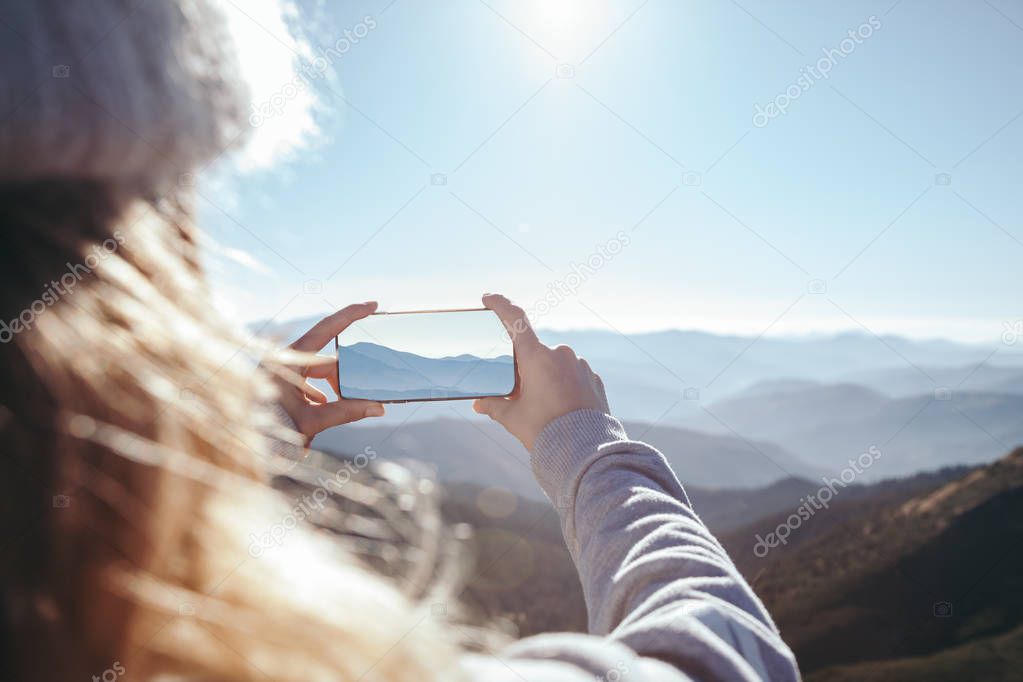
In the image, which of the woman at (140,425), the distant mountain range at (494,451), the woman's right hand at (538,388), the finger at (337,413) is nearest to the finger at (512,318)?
the woman's right hand at (538,388)

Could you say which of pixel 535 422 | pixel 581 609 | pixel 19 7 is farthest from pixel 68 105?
pixel 581 609

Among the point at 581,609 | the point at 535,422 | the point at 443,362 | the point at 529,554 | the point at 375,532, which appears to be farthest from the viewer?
the point at 529,554

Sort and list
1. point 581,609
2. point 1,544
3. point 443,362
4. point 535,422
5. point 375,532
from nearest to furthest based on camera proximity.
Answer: point 1,544
point 375,532
point 535,422
point 443,362
point 581,609

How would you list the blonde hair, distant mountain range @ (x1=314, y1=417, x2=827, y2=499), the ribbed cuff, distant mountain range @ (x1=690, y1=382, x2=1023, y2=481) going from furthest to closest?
distant mountain range @ (x1=690, y1=382, x2=1023, y2=481)
distant mountain range @ (x1=314, y1=417, x2=827, y2=499)
the ribbed cuff
the blonde hair

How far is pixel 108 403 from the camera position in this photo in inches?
14.2

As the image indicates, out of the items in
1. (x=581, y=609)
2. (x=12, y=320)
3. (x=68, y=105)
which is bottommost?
(x=581, y=609)

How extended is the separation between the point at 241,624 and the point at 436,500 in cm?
29

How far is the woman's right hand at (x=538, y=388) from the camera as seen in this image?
121cm

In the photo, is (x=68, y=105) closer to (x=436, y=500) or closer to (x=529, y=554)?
(x=436, y=500)

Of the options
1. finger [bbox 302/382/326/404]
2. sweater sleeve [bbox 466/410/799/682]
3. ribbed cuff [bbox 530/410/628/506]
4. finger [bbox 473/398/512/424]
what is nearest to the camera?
sweater sleeve [bbox 466/410/799/682]

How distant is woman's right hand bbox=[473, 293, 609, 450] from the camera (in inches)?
47.4

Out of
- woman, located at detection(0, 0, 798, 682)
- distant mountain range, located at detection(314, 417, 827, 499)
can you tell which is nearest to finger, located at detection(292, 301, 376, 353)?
distant mountain range, located at detection(314, 417, 827, 499)

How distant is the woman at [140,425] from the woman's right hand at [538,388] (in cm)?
Result: 70

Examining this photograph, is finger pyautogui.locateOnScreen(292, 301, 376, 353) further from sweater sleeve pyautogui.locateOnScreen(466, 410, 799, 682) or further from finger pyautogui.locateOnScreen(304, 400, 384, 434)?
sweater sleeve pyautogui.locateOnScreen(466, 410, 799, 682)
